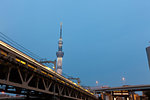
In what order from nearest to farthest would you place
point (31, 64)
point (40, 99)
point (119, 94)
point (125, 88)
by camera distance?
point (31, 64) → point (40, 99) → point (125, 88) → point (119, 94)

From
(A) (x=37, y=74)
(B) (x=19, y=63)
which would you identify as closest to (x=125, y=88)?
(A) (x=37, y=74)

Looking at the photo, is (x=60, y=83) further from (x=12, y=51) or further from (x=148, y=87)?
(x=148, y=87)

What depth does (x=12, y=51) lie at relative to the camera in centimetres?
2427

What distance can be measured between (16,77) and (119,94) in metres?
102

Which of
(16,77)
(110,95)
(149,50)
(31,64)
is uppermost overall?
(149,50)

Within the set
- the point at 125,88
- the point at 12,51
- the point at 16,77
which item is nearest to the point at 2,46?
the point at 12,51

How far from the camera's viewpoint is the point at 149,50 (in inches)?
1718

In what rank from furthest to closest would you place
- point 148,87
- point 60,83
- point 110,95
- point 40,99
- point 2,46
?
point 110,95 < point 148,87 < point 40,99 < point 60,83 < point 2,46

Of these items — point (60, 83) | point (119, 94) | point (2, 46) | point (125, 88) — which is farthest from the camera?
point (119, 94)

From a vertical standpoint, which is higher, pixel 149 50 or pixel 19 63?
pixel 149 50

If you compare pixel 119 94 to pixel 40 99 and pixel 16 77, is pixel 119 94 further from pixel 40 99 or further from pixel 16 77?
pixel 16 77

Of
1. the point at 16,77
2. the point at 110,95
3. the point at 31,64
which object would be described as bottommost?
the point at 110,95

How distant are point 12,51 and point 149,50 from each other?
3703 cm

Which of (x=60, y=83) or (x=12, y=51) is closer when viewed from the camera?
(x=12, y=51)
